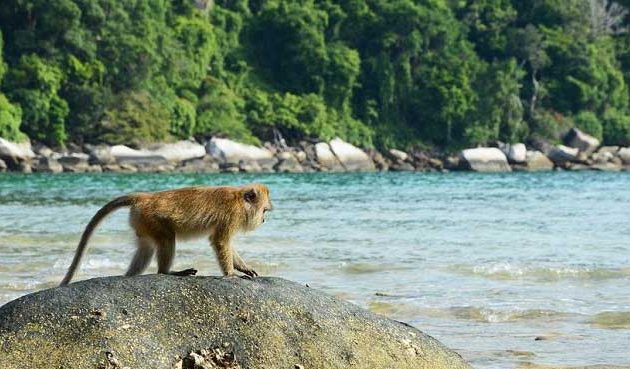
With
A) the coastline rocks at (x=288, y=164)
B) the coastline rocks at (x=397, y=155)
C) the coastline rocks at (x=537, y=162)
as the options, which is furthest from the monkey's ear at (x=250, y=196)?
the coastline rocks at (x=397, y=155)

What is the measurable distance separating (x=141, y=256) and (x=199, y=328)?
1006 millimetres

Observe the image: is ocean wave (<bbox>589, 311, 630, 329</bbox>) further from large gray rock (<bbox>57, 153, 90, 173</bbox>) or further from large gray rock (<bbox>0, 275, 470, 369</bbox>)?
large gray rock (<bbox>57, 153, 90, 173</bbox>)

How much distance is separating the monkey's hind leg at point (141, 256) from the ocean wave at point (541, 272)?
8470 mm

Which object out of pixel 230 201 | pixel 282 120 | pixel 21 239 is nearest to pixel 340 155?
pixel 282 120

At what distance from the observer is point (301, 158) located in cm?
7556

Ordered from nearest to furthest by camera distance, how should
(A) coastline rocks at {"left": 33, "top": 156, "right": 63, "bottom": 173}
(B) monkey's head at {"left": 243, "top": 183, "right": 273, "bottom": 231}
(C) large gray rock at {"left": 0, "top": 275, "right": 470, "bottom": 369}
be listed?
(C) large gray rock at {"left": 0, "top": 275, "right": 470, "bottom": 369}
(B) monkey's head at {"left": 243, "top": 183, "right": 273, "bottom": 231}
(A) coastline rocks at {"left": 33, "top": 156, "right": 63, "bottom": 173}

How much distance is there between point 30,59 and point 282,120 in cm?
2045

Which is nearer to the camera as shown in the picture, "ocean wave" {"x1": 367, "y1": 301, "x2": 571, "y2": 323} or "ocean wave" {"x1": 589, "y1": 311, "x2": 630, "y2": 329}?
"ocean wave" {"x1": 589, "y1": 311, "x2": 630, "y2": 329}

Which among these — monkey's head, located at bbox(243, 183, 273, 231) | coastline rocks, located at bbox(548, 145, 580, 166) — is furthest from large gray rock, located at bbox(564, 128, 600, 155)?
monkey's head, located at bbox(243, 183, 273, 231)

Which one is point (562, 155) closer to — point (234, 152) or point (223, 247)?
point (234, 152)

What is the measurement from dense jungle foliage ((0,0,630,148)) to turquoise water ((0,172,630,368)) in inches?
1319

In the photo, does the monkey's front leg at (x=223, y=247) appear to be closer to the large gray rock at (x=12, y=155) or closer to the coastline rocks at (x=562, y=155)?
the large gray rock at (x=12, y=155)

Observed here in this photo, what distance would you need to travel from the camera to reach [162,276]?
21.6 feet

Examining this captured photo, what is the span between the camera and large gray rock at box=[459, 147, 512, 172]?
3100 inches
